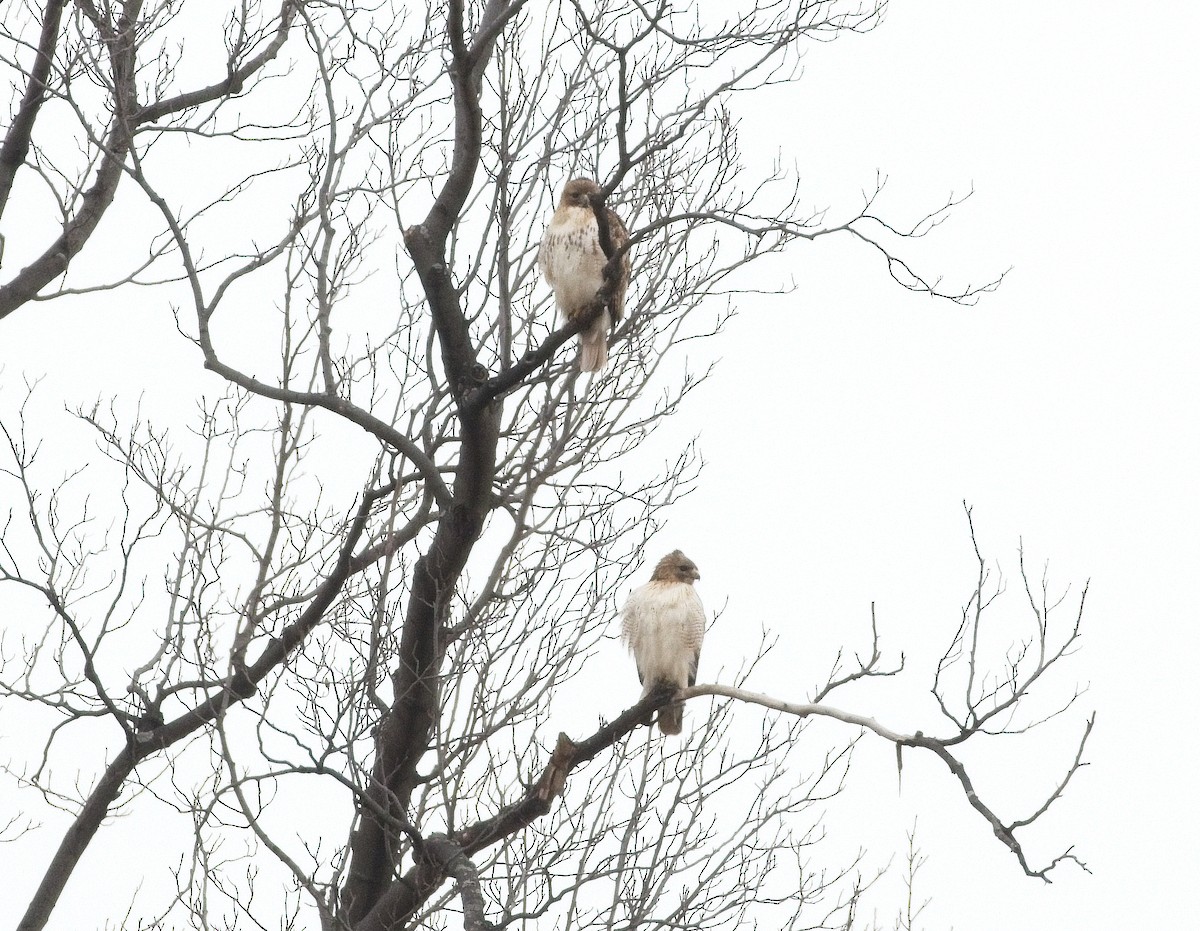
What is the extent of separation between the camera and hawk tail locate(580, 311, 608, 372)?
5367mm

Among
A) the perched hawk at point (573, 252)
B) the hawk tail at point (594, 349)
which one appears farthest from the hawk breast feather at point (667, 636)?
the perched hawk at point (573, 252)

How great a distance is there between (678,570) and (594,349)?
1.19m

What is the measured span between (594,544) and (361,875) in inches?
57.1

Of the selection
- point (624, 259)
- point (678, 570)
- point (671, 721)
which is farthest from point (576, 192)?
point (671, 721)

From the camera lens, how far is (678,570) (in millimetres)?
6133

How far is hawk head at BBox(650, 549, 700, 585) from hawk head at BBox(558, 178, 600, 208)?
1581mm

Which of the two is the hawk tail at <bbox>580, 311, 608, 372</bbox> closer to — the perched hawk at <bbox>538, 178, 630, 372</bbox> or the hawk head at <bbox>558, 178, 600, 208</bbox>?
the perched hawk at <bbox>538, 178, 630, 372</bbox>

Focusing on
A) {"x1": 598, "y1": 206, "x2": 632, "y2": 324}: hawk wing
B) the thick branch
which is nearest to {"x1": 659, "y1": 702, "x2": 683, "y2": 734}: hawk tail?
{"x1": 598, "y1": 206, "x2": 632, "y2": 324}: hawk wing

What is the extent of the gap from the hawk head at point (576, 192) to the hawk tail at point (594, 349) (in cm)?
66

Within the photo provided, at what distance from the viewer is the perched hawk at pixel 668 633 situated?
593 cm

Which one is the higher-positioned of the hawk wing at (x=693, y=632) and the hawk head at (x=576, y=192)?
the hawk head at (x=576, y=192)

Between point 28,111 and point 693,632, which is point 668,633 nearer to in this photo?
point 693,632

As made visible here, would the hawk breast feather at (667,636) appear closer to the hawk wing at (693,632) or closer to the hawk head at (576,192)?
the hawk wing at (693,632)

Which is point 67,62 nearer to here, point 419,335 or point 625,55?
point 419,335
